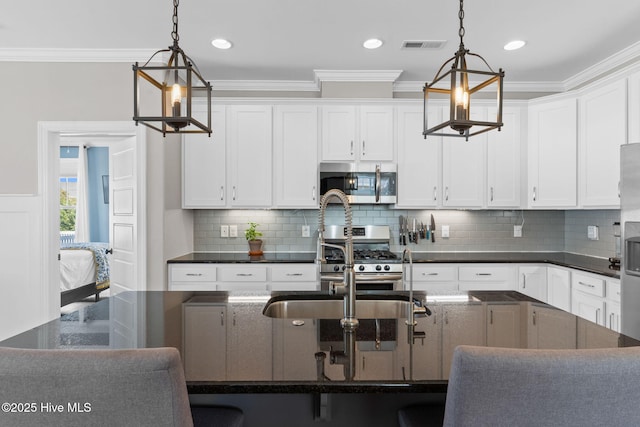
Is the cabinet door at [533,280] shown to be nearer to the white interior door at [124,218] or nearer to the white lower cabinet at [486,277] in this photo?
the white lower cabinet at [486,277]

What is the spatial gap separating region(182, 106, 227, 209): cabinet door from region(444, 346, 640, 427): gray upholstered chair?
3327 mm

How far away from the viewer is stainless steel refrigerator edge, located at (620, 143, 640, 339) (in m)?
2.48

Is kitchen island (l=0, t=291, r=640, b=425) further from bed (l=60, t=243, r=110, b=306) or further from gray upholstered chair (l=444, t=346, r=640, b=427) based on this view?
bed (l=60, t=243, r=110, b=306)

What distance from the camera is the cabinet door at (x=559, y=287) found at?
3.44 metres

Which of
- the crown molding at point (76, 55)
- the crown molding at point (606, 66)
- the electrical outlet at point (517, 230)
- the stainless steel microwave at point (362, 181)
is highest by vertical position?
the crown molding at point (76, 55)

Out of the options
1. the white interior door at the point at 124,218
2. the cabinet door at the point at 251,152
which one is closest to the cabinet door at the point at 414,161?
the cabinet door at the point at 251,152

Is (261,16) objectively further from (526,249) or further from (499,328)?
(526,249)

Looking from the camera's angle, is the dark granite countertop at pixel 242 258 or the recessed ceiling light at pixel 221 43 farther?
the dark granite countertop at pixel 242 258

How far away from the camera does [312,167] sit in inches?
153

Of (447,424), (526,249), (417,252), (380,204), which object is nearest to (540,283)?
(526,249)

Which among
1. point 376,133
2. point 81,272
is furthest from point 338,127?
point 81,272

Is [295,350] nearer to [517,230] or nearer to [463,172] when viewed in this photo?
[463,172]

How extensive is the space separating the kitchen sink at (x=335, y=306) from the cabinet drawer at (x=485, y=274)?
6.25 feet

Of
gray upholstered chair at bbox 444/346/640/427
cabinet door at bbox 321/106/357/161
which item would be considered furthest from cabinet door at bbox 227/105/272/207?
gray upholstered chair at bbox 444/346/640/427
